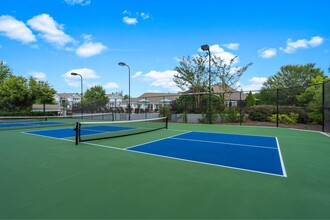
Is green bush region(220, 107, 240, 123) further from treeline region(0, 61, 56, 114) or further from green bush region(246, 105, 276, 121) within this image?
treeline region(0, 61, 56, 114)

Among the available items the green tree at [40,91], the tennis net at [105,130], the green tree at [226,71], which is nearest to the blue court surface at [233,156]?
the tennis net at [105,130]

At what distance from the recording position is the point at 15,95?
77.8ft

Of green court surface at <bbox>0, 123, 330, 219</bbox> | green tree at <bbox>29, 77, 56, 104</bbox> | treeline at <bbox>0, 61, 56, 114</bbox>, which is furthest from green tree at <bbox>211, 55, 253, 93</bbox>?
treeline at <bbox>0, 61, 56, 114</bbox>

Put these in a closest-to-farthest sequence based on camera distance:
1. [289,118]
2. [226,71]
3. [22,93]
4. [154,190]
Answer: [154,190], [289,118], [226,71], [22,93]

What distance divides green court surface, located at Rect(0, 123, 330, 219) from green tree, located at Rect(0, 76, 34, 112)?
79.2 ft

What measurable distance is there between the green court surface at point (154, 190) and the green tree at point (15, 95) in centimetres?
2415

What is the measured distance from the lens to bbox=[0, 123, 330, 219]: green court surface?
2.32m

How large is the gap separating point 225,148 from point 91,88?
172 feet

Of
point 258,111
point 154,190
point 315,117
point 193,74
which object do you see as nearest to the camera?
point 154,190

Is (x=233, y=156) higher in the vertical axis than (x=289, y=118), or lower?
lower

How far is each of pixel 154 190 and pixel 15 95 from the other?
1094 inches

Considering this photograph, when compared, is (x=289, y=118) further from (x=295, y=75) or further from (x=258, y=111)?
(x=295, y=75)

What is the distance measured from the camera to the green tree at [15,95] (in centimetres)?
2388

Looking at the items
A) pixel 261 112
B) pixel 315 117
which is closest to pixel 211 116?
pixel 261 112
